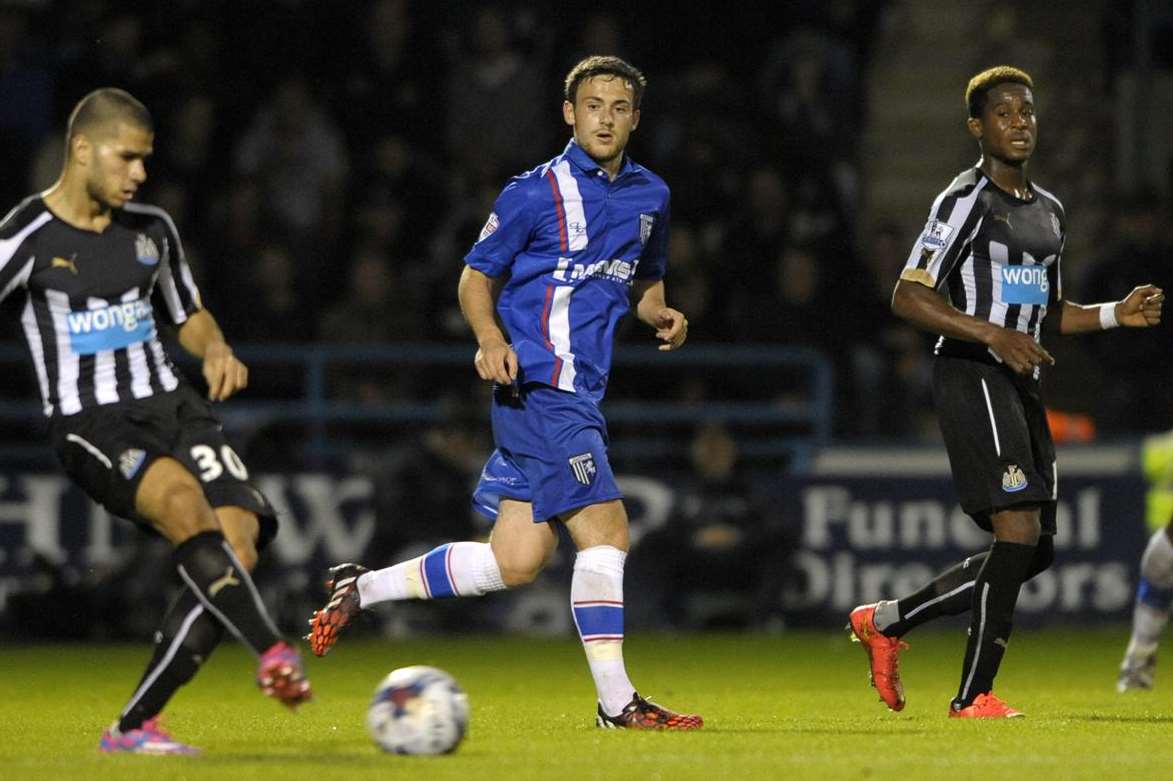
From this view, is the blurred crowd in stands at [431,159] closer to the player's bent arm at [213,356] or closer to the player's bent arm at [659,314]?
the player's bent arm at [659,314]

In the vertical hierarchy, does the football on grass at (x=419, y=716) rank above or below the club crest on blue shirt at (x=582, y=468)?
below

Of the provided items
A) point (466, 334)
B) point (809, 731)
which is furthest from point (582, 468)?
point (466, 334)

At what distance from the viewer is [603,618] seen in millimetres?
7539

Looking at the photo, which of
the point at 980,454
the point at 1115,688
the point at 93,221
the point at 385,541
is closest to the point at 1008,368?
the point at 980,454

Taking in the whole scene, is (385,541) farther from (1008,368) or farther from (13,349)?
(1008,368)

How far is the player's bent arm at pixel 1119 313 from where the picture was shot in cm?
806

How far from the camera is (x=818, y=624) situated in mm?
14055

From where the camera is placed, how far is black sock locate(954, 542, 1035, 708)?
792cm

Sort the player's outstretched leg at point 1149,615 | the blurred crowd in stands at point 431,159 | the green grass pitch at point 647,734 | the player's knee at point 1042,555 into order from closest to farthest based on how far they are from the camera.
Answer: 1. the green grass pitch at point 647,734
2. the player's knee at point 1042,555
3. the player's outstretched leg at point 1149,615
4. the blurred crowd in stands at point 431,159

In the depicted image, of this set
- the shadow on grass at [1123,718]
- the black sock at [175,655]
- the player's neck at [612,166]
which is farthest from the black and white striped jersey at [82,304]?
the shadow on grass at [1123,718]

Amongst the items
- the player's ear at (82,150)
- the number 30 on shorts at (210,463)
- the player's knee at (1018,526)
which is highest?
the player's ear at (82,150)

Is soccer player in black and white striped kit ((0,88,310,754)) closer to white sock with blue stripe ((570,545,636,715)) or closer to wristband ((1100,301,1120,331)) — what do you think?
white sock with blue stripe ((570,545,636,715))

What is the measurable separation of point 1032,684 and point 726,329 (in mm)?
4933

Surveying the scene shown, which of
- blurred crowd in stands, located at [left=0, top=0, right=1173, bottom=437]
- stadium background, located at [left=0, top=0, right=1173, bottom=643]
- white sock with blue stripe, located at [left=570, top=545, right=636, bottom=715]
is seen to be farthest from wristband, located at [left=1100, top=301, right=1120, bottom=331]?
blurred crowd in stands, located at [left=0, top=0, right=1173, bottom=437]
